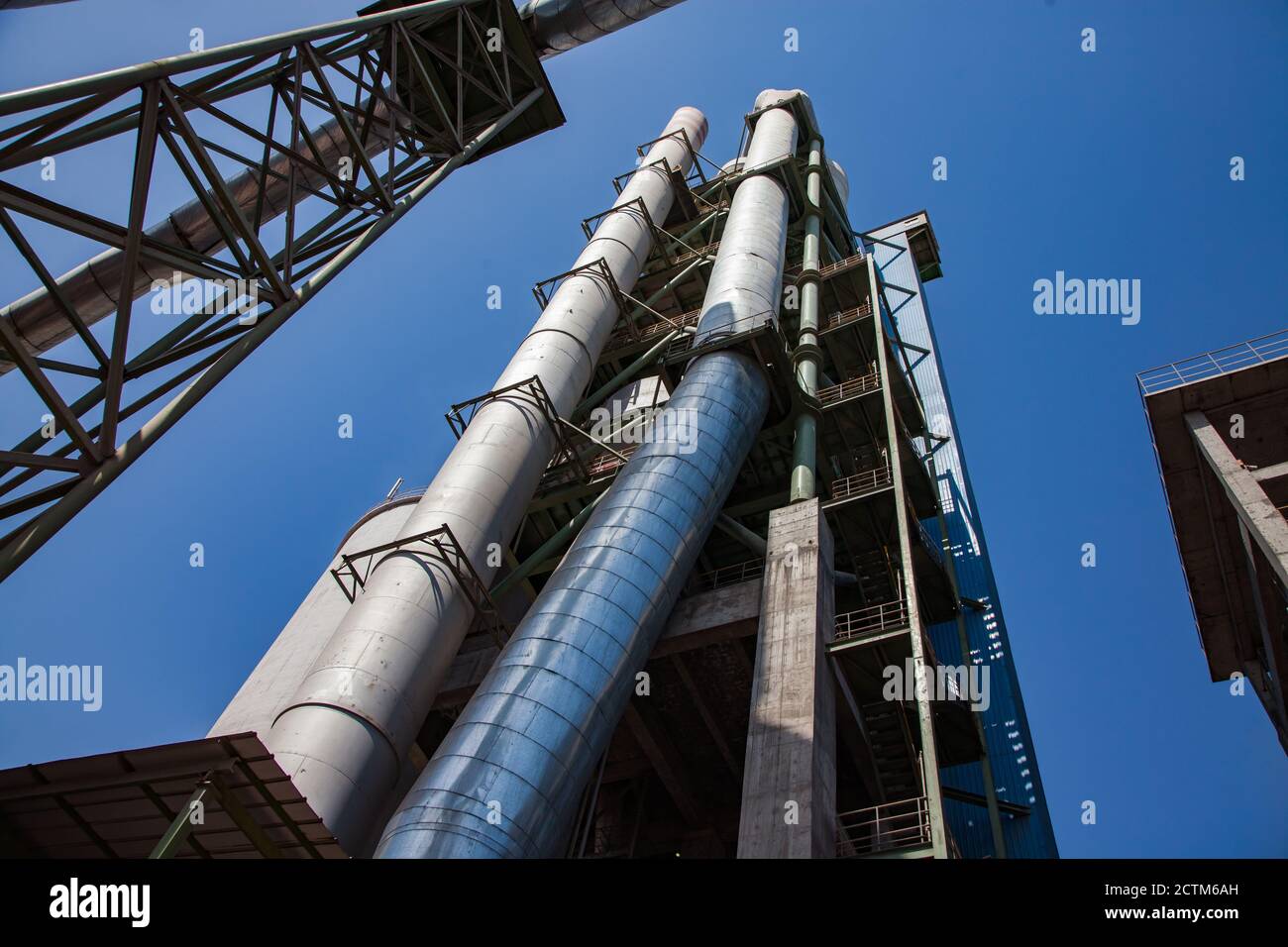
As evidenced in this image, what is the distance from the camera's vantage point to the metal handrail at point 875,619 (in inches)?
741

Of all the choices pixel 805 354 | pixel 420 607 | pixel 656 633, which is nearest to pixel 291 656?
pixel 420 607

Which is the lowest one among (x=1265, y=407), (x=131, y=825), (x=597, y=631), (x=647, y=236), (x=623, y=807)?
(x=131, y=825)

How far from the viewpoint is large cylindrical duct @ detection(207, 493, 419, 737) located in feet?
72.4

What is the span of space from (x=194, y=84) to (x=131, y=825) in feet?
31.1

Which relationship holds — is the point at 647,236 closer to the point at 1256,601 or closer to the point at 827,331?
the point at 827,331

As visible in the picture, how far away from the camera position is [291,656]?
76.0 feet

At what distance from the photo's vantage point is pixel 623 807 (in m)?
22.2

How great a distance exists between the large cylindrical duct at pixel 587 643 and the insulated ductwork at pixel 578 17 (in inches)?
290

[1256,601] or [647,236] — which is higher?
[647,236]

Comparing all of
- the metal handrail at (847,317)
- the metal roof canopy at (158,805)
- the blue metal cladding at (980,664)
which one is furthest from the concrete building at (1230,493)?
the metal roof canopy at (158,805)

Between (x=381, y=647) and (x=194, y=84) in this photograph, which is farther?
(x=381, y=647)

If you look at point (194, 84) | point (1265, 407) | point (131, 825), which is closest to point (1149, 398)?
point (1265, 407)

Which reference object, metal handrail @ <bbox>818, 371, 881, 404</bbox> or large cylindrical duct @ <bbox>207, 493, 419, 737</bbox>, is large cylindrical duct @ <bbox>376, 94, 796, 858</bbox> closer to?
metal handrail @ <bbox>818, 371, 881, 404</bbox>
